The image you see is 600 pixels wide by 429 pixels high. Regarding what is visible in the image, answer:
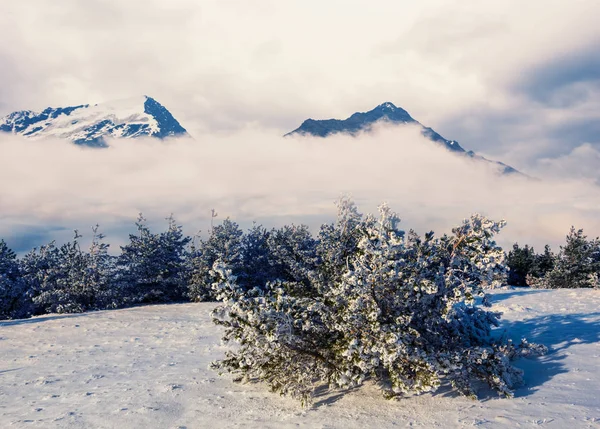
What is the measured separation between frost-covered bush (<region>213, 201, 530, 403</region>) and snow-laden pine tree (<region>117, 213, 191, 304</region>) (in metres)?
19.5

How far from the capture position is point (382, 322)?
32.5 feet

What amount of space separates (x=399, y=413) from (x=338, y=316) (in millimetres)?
2227

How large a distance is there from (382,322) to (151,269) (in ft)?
74.5

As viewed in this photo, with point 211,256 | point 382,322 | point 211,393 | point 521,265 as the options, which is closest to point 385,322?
point 382,322

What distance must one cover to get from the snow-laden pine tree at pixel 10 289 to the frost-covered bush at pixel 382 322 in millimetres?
27104

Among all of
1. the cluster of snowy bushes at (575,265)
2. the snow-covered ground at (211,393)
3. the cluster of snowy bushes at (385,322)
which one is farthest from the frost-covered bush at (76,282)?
the cluster of snowy bushes at (575,265)

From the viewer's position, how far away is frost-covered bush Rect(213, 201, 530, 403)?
9.34 meters

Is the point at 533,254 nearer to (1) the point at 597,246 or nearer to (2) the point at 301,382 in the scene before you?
(1) the point at 597,246

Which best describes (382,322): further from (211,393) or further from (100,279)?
(100,279)

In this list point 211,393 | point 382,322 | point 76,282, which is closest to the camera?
point 382,322

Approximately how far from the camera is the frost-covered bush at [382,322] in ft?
30.6

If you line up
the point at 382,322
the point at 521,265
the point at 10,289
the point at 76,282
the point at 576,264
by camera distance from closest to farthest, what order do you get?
the point at 382,322 → the point at 76,282 → the point at 10,289 → the point at 576,264 → the point at 521,265

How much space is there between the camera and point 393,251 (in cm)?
970

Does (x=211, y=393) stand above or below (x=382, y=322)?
below
